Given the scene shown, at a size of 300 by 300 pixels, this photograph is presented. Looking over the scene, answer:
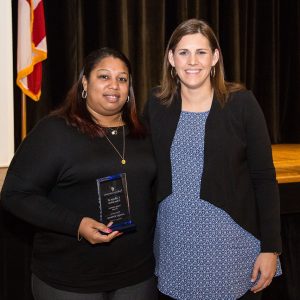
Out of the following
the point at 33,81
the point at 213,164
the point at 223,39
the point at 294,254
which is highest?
the point at 223,39

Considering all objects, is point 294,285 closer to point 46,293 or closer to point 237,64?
point 46,293

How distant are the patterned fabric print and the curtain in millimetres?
2754

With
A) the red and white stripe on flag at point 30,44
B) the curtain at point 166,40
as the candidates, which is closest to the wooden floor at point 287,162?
the curtain at point 166,40

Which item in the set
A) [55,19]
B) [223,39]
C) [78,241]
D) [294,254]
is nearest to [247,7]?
[223,39]

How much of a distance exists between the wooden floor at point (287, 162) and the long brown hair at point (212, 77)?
1.15 metres

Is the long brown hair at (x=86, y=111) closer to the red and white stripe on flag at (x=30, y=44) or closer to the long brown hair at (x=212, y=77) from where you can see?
the long brown hair at (x=212, y=77)

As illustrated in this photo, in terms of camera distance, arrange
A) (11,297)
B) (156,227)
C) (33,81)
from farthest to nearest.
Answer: (33,81)
(11,297)
(156,227)

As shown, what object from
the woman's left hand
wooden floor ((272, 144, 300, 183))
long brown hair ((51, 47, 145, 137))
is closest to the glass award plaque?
long brown hair ((51, 47, 145, 137))

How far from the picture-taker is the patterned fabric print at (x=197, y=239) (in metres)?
1.64

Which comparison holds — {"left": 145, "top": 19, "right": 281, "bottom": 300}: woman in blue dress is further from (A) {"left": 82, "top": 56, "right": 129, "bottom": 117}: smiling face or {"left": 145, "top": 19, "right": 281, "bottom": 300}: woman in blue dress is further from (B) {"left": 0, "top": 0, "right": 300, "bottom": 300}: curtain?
(B) {"left": 0, "top": 0, "right": 300, "bottom": 300}: curtain

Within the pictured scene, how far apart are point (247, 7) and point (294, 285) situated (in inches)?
130

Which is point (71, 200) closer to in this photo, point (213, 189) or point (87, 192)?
point (87, 192)

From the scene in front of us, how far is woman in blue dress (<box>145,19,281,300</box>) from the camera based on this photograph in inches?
64.3

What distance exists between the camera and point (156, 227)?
5.78 feet
